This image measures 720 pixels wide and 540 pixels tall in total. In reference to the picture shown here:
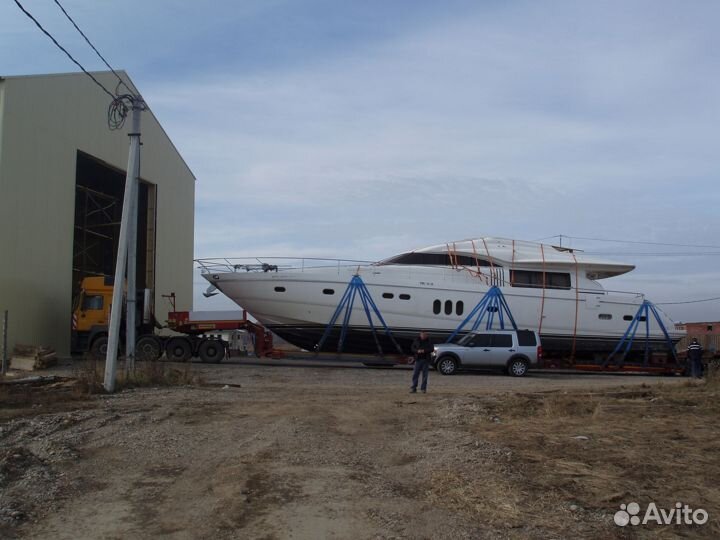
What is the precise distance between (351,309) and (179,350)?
6.43 m

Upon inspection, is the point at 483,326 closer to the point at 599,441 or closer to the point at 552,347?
the point at 552,347

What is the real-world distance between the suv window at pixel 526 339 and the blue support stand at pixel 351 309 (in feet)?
15.4

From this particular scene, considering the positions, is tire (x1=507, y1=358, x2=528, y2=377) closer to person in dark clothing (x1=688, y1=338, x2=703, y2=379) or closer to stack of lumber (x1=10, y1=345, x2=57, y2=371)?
person in dark clothing (x1=688, y1=338, x2=703, y2=379)

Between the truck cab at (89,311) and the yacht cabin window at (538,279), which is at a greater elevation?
the yacht cabin window at (538,279)

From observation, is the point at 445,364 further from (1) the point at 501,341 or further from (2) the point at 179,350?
(2) the point at 179,350

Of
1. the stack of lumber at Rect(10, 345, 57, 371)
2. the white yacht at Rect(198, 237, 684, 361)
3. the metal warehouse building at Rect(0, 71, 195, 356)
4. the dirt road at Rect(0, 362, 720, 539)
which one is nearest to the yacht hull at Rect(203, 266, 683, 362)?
the white yacht at Rect(198, 237, 684, 361)

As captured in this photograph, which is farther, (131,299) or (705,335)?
(705,335)

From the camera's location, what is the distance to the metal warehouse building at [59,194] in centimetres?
2397

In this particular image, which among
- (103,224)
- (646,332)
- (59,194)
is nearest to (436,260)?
(646,332)

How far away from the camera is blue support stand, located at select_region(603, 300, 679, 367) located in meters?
A: 27.3

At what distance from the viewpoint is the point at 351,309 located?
83.5 feet

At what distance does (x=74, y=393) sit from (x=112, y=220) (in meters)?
22.7

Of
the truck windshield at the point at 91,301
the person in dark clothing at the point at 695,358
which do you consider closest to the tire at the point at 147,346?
the truck windshield at the point at 91,301

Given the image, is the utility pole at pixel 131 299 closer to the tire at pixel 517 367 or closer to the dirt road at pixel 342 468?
the dirt road at pixel 342 468
